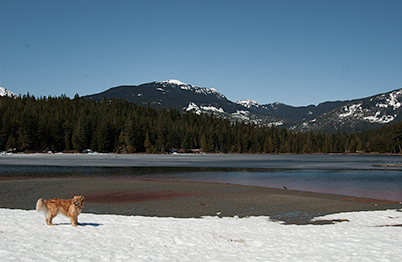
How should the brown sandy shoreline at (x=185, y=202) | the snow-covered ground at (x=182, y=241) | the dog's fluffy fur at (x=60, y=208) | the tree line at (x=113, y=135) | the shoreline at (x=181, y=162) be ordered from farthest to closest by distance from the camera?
the tree line at (x=113, y=135)
the shoreline at (x=181, y=162)
the brown sandy shoreline at (x=185, y=202)
the dog's fluffy fur at (x=60, y=208)
the snow-covered ground at (x=182, y=241)

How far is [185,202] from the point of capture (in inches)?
887

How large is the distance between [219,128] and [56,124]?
98.1 metres

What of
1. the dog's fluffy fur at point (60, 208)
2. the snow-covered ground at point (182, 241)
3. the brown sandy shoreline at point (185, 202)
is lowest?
the brown sandy shoreline at point (185, 202)

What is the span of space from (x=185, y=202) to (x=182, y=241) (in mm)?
11393

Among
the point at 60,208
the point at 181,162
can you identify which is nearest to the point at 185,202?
the point at 60,208

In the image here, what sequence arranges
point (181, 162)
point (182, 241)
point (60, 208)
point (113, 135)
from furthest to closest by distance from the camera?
point (113, 135), point (181, 162), point (60, 208), point (182, 241)

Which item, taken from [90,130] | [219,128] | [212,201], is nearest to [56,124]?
[90,130]

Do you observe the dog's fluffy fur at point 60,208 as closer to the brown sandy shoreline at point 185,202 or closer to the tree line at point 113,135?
the brown sandy shoreline at point 185,202

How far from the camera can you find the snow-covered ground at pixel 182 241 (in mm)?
9477

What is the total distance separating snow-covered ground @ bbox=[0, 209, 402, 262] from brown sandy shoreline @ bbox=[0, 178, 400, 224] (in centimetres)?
363

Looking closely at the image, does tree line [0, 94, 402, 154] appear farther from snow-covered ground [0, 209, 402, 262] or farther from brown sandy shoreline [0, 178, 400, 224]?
snow-covered ground [0, 209, 402, 262]

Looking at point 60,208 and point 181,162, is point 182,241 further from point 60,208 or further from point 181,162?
point 181,162

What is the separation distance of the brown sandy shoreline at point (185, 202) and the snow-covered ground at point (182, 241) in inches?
143

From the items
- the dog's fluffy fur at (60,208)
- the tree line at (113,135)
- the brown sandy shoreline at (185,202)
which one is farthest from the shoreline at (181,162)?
the dog's fluffy fur at (60,208)
